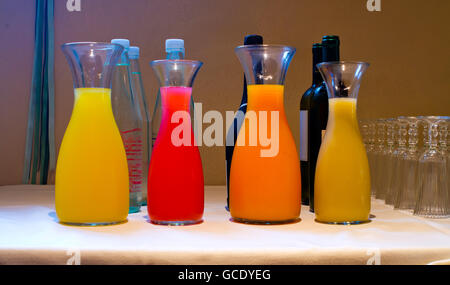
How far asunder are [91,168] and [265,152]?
0.80 ft

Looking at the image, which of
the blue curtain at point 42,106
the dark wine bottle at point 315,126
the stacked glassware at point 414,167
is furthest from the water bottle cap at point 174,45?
the blue curtain at point 42,106

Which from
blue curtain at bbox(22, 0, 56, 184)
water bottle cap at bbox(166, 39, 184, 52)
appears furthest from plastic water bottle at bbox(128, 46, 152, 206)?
blue curtain at bbox(22, 0, 56, 184)

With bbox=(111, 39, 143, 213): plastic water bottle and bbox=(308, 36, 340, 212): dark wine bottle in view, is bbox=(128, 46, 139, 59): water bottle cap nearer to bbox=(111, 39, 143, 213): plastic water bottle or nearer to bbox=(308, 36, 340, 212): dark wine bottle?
bbox=(111, 39, 143, 213): plastic water bottle

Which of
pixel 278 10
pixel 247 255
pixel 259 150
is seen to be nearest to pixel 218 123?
pixel 278 10

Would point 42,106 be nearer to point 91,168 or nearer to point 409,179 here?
point 91,168

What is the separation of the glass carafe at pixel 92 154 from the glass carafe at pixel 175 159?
53 millimetres

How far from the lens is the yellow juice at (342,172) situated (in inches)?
28.3

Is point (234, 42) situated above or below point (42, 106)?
above

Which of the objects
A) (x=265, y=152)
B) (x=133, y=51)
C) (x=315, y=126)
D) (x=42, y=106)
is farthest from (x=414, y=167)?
(x=42, y=106)

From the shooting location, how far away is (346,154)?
724mm

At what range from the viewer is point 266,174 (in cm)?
70

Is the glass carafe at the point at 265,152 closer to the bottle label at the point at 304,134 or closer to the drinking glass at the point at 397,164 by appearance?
the bottle label at the point at 304,134

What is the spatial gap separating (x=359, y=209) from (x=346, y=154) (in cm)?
8
